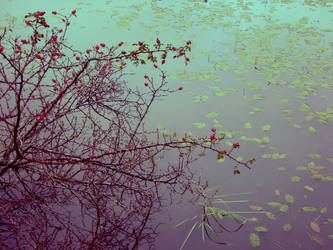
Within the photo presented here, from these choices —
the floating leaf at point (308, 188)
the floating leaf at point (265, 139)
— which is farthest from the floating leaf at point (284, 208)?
the floating leaf at point (265, 139)

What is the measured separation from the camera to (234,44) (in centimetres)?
705

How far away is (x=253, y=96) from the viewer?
5.15m

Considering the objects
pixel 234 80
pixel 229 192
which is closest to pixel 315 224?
pixel 229 192

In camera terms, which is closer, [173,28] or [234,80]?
[234,80]

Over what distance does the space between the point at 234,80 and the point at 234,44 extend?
179 cm

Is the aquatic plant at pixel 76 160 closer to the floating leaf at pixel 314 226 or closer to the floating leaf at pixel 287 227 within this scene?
the floating leaf at pixel 287 227

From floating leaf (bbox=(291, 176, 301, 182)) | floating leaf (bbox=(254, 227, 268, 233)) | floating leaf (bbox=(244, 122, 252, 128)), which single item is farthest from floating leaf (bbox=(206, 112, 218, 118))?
floating leaf (bbox=(254, 227, 268, 233))

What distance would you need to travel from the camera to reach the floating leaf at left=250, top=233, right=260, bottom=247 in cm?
282

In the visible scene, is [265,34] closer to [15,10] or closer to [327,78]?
[327,78]

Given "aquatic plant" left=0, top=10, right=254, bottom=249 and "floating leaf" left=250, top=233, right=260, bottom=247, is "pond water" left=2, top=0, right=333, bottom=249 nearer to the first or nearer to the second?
"floating leaf" left=250, top=233, right=260, bottom=247

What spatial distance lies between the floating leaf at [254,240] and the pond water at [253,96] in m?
0.04

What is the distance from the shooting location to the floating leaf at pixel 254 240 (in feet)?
9.25

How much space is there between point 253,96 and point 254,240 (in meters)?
2.87

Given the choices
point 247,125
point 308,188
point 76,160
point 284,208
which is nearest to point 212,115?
point 247,125
